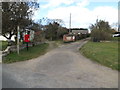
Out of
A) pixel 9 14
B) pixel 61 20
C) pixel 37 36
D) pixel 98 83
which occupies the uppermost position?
pixel 61 20

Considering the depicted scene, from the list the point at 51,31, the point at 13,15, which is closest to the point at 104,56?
the point at 13,15

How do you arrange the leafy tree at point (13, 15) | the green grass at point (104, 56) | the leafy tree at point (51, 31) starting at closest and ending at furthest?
the green grass at point (104, 56), the leafy tree at point (13, 15), the leafy tree at point (51, 31)

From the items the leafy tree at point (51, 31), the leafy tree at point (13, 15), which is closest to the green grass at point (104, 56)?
the leafy tree at point (13, 15)

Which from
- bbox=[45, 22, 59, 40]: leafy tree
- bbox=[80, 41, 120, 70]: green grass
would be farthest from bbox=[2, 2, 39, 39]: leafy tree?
bbox=[45, 22, 59, 40]: leafy tree

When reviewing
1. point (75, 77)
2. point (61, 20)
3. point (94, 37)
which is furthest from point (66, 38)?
point (75, 77)

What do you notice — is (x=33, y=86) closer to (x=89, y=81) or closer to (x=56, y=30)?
(x=89, y=81)

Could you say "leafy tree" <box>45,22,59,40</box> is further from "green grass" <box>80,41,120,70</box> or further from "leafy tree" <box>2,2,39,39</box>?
"green grass" <box>80,41,120,70</box>

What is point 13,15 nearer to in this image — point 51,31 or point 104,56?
point 104,56

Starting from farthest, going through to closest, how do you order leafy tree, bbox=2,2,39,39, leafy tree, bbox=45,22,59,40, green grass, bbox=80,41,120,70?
leafy tree, bbox=45,22,59,40 < leafy tree, bbox=2,2,39,39 < green grass, bbox=80,41,120,70

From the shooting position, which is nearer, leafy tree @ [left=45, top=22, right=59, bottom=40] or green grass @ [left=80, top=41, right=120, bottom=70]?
green grass @ [left=80, top=41, right=120, bottom=70]

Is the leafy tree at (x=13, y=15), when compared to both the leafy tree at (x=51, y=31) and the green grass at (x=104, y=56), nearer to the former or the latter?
the green grass at (x=104, y=56)

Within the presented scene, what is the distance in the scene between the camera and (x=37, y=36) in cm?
2564

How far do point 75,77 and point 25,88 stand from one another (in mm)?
2217

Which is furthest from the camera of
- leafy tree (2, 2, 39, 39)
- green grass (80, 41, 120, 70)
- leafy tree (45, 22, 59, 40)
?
leafy tree (45, 22, 59, 40)
